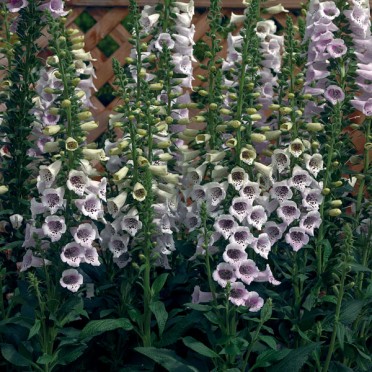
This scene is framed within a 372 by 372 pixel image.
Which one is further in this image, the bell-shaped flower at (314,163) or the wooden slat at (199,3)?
the wooden slat at (199,3)

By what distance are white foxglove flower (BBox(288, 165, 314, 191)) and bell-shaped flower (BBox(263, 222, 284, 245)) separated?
16cm

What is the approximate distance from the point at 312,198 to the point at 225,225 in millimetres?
392

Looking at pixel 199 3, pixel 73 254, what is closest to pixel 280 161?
pixel 73 254

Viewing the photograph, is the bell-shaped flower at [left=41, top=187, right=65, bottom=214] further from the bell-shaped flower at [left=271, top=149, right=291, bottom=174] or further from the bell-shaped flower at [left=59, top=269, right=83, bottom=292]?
the bell-shaped flower at [left=271, top=149, right=291, bottom=174]

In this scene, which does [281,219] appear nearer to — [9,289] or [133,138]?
[133,138]

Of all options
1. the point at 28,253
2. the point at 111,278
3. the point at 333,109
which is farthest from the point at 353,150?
the point at 28,253

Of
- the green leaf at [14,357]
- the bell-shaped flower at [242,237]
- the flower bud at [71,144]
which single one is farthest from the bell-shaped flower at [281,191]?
the green leaf at [14,357]

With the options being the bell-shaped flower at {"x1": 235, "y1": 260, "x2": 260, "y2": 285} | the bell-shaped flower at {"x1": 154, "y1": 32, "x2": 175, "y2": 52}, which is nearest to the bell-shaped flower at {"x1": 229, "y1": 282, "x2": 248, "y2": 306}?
the bell-shaped flower at {"x1": 235, "y1": 260, "x2": 260, "y2": 285}

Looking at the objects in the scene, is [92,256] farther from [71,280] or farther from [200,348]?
[200,348]

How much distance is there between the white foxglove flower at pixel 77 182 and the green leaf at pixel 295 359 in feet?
3.11

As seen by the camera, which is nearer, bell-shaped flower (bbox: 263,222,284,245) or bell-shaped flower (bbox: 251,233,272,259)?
bell-shaped flower (bbox: 251,233,272,259)

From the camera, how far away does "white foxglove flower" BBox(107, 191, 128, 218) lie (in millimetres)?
3781

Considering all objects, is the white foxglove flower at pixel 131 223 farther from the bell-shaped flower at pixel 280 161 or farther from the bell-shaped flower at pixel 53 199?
the bell-shaped flower at pixel 280 161

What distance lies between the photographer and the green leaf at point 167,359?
3660 millimetres
